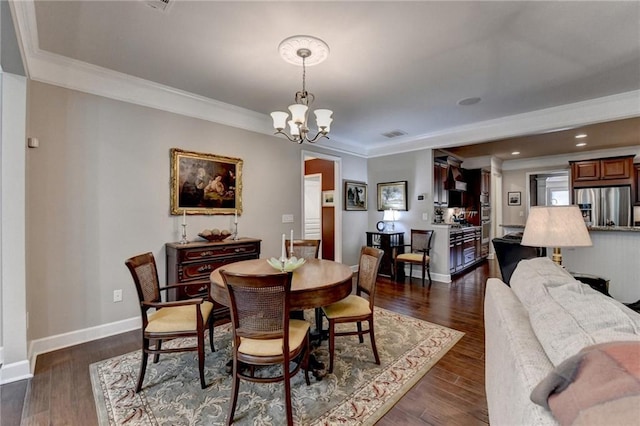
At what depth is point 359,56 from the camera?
2.57m

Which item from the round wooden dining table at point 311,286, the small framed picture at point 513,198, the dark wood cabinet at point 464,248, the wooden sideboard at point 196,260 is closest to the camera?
the round wooden dining table at point 311,286

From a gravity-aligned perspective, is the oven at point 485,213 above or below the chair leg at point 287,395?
above

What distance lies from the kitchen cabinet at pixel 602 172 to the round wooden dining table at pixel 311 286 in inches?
259

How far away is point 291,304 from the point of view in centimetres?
182

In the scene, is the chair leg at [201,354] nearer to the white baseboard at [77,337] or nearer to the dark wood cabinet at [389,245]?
the white baseboard at [77,337]

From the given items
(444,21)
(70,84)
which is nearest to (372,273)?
(444,21)

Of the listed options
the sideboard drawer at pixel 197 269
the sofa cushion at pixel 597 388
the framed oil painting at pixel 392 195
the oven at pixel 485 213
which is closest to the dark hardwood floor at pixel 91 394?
the sideboard drawer at pixel 197 269

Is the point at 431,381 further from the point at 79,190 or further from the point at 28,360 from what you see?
the point at 79,190

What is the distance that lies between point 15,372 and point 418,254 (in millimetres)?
5246

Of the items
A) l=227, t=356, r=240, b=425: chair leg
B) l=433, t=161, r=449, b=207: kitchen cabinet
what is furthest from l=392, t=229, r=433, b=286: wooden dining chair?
l=227, t=356, r=240, b=425: chair leg

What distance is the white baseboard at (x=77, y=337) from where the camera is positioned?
2.49 m

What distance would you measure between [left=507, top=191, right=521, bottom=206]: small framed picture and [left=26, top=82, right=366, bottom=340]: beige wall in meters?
7.66

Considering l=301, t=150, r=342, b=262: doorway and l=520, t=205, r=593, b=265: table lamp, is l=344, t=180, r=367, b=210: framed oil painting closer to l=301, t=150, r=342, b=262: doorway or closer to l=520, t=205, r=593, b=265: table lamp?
l=301, t=150, r=342, b=262: doorway

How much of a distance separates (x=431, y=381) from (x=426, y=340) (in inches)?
26.9
